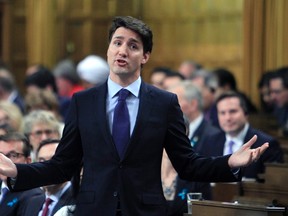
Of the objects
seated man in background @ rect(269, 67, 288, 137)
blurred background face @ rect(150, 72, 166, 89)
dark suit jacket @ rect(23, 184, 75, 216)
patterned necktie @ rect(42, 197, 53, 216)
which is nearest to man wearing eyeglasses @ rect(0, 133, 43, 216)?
dark suit jacket @ rect(23, 184, 75, 216)

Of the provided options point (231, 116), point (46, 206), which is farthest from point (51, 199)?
point (231, 116)

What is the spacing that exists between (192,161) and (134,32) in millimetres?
723

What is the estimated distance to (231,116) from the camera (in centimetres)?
878

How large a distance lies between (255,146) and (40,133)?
1.91 metres

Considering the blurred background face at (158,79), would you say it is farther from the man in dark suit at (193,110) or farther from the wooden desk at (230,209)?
the wooden desk at (230,209)

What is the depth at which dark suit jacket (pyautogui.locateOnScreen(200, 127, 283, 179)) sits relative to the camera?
7996 mm

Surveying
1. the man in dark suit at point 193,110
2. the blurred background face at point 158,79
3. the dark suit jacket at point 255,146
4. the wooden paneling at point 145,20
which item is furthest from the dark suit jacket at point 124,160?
the wooden paneling at point 145,20

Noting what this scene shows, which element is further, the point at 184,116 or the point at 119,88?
the point at 184,116

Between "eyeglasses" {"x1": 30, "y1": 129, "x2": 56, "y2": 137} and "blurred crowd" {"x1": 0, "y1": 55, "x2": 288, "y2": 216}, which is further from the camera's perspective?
"eyeglasses" {"x1": 30, "y1": 129, "x2": 56, "y2": 137}

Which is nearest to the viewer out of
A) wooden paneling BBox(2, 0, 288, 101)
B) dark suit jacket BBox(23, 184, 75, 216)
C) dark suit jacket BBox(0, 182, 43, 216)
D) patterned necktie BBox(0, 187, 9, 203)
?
dark suit jacket BBox(23, 184, 75, 216)

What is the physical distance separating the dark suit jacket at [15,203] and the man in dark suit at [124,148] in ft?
5.25

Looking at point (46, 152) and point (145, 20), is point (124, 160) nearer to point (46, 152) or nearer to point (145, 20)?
point (46, 152)

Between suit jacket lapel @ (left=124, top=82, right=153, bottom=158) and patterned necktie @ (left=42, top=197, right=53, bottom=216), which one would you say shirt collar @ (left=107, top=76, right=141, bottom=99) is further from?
patterned necktie @ (left=42, top=197, right=53, bottom=216)

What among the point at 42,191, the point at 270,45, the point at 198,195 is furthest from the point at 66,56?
the point at 198,195
